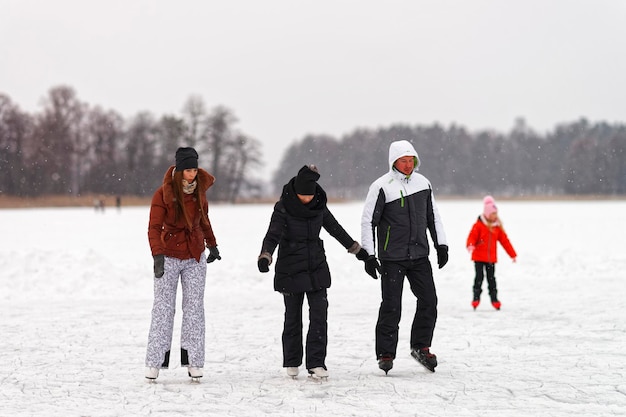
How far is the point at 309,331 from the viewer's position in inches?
230

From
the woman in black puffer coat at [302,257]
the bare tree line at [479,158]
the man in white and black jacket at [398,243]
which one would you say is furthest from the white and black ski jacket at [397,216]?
the bare tree line at [479,158]

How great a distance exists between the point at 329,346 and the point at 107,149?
74.8m

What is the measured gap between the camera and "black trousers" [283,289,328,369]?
5793mm

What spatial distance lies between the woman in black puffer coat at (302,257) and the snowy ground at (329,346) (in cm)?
27

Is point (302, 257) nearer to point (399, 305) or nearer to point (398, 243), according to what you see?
point (398, 243)

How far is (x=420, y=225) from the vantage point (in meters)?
6.15

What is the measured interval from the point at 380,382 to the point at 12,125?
237 feet

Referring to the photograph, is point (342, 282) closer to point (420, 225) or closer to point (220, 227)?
point (420, 225)

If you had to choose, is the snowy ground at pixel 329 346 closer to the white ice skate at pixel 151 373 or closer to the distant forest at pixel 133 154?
the white ice skate at pixel 151 373

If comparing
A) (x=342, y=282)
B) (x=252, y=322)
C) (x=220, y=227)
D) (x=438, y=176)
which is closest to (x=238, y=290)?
(x=342, y=282)

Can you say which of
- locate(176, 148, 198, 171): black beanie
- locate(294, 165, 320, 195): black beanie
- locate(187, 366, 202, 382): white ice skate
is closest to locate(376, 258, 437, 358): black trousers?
locate(294, 165, 320, 195): black beanie

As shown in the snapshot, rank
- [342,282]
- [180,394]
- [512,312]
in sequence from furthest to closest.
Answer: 1. [342,282]
2. [512,312]
3. [180,394]

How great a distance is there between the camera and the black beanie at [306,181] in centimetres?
571

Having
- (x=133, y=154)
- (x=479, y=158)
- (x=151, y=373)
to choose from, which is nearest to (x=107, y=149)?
(x=133, y=154)
